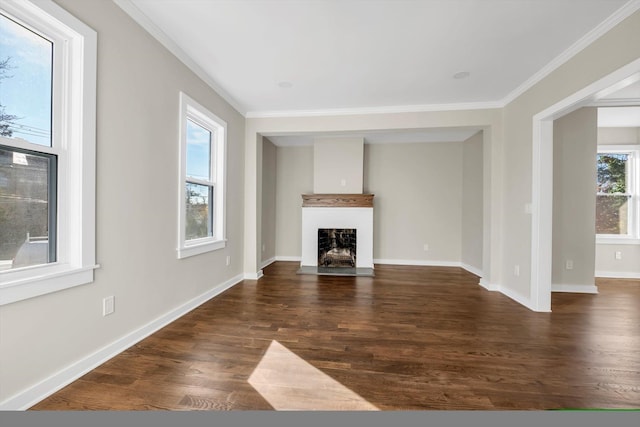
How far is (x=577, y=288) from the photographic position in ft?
11.8

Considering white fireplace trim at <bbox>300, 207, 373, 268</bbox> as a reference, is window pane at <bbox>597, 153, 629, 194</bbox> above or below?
above

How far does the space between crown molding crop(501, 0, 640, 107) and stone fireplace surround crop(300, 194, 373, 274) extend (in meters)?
2.73

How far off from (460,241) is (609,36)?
3864 millimetres

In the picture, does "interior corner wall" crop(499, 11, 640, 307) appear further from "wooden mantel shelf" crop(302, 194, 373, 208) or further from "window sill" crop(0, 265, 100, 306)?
"window sill" crop(0, 265, 100, 306)

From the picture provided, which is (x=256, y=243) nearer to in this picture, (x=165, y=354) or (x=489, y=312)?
(x=165, y=354)

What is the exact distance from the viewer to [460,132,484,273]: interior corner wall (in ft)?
14.8

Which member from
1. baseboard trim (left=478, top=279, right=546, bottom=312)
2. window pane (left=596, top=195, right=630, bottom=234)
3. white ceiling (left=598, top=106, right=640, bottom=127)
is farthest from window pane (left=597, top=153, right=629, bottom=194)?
baseboard trim (left=478, top=279, right=546, bottom=312)

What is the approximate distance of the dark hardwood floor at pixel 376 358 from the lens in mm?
1478

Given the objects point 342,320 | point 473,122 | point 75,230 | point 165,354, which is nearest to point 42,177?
point 75,230

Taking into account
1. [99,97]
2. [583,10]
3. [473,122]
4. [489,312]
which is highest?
[583,10]

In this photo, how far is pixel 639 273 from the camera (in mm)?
4266

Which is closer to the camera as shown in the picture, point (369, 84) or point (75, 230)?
point (75, 230)

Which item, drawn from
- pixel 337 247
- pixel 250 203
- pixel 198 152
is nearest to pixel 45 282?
pixel 198 152

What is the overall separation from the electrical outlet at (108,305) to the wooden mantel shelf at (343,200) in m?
3.60
